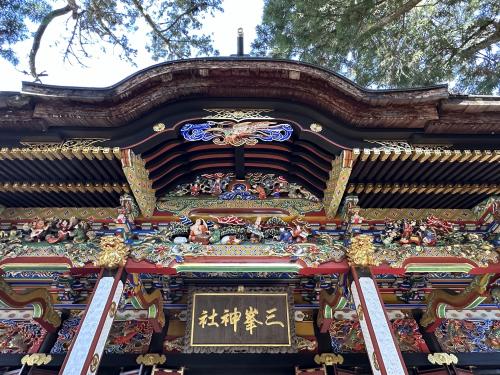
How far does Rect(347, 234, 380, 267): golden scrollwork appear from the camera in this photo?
18.8ft

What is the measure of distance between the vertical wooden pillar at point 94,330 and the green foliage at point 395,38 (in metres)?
9.19

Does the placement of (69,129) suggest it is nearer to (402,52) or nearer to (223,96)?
(223,96)

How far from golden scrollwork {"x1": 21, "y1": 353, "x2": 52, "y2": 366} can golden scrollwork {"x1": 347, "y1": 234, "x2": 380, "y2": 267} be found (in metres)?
5.37

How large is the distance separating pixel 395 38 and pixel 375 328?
1006 cm

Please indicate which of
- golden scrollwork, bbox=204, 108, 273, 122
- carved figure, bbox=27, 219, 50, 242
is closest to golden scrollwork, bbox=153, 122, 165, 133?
golden scrollwork, bbox=204, 108, 273, 122

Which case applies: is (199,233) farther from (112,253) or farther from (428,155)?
(428,155)

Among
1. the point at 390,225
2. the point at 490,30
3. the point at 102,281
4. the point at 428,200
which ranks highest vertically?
the point at 490,30

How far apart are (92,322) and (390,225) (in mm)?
4789

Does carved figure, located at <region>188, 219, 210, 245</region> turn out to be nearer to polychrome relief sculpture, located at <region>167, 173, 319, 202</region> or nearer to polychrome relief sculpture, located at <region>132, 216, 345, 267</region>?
polychrome relief sculpture, located at <region>132, 216, 345, 267</region>

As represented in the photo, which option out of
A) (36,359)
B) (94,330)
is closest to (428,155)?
(94,330)

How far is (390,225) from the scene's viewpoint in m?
6.52

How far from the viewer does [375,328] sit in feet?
16.4

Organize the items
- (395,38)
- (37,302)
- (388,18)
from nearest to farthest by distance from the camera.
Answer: (37,302), (388,18), (395,38)

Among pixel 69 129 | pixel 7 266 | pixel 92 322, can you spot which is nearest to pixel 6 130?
pixel 69 129
